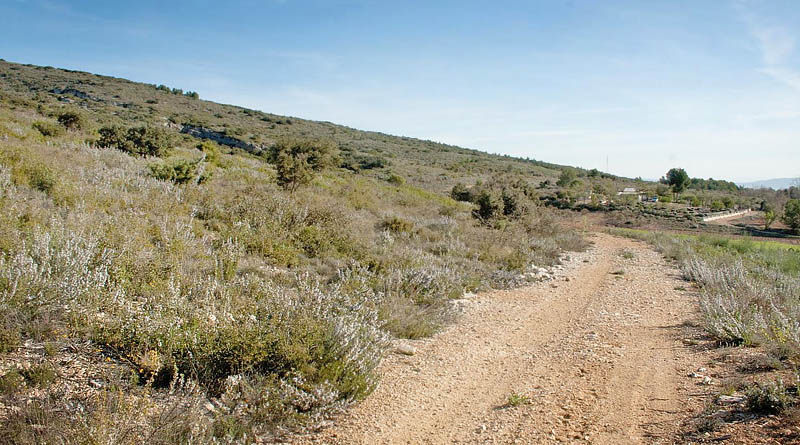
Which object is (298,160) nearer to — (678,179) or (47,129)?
(47,129)

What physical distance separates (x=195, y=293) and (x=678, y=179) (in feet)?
172

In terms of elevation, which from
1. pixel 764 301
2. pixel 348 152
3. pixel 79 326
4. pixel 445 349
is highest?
pixel 348 152

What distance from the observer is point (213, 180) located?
11984mm

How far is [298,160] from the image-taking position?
1384 cm

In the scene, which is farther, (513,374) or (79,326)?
(513,374)

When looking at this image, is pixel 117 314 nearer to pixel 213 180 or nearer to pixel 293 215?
pixel 293 215

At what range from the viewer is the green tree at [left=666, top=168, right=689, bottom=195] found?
149 ft

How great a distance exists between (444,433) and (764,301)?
6544 mm

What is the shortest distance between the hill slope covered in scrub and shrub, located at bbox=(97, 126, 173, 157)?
135 inches

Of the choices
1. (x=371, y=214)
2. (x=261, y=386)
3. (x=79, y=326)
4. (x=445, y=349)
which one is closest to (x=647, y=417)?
(x=445, y=349)

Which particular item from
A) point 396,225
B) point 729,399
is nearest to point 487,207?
point 396,225

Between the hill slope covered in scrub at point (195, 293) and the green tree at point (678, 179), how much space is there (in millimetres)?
41441

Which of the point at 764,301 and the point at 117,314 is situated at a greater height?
the point at 764,301

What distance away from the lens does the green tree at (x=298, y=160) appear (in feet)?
43.9
